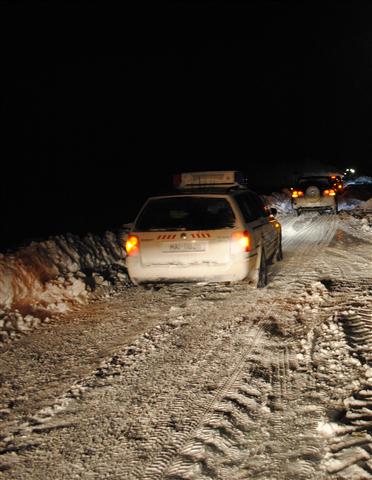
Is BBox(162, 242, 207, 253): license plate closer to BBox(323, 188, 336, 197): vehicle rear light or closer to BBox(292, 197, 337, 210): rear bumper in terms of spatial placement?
BBox(292, 197, 337, 210): rear bumper

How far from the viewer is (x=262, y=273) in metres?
7.64

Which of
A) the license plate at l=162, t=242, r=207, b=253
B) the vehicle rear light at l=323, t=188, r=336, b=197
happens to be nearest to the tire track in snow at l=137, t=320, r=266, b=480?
the license plate at l=162, t=242, r=207, b=253

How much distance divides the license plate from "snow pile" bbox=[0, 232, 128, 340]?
1.83m

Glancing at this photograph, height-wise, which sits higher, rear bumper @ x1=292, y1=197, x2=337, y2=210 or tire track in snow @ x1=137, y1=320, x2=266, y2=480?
rear bumper @ x1=292, y1=197, x2=337, y2=210

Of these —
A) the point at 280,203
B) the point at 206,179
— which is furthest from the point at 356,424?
the point at 280,203

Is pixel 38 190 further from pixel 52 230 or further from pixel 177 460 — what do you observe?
pixel 177 460

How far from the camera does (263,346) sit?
5.07 metres

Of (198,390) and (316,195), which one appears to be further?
(316,195)

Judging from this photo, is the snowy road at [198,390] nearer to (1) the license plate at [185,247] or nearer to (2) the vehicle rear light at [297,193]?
(1) the license plate at [185,247]

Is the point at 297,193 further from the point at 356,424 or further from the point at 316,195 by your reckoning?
the point at 356,424

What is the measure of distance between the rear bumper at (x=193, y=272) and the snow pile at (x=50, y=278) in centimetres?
128

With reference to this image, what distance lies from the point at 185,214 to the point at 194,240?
0.50 metres

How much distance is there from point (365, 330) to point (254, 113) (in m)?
114

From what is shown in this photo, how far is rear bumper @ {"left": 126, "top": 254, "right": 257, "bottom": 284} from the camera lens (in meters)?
6.67
